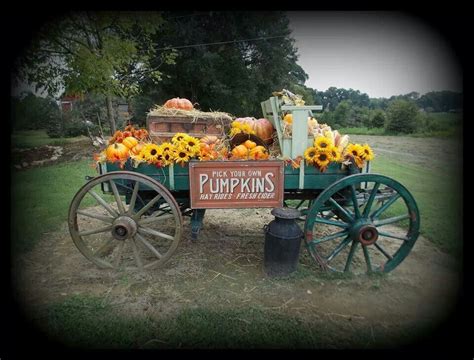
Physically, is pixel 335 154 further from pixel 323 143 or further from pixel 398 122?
pixel 398 122

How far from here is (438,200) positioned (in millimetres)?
4746

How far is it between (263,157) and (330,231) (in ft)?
6.99

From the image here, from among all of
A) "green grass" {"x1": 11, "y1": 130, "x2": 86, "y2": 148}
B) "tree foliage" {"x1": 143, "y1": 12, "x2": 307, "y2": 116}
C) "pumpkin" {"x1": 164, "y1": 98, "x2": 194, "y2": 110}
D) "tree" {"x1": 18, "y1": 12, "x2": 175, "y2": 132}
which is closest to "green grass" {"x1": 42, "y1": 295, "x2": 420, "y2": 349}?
"pumpkin" {"x1": 164, "y1": 98, "x2": 194, "y2": 110}

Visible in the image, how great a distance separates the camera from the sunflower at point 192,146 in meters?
3.24

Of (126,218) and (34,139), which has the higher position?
(34,139)

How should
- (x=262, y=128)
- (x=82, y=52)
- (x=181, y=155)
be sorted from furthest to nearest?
(x=82, y=52) < (x=262, y=128) < (x=181, y=155)

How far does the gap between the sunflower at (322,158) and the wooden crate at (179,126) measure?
119 centimetres

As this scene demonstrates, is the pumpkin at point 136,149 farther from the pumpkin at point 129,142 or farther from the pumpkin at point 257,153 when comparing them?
the pumpkin at point 257,153

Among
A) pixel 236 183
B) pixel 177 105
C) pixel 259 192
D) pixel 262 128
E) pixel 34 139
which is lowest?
pixel 259 192

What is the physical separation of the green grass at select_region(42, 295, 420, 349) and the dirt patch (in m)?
0.08

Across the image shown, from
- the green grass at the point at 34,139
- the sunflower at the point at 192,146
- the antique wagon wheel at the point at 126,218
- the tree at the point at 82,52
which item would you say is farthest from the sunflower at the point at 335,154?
the green grass at the point at 34,139

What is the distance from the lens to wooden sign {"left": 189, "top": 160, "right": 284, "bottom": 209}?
10.6 feet

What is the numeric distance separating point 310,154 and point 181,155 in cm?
140

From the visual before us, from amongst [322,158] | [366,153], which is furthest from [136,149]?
[366,153]
